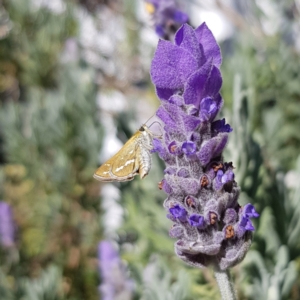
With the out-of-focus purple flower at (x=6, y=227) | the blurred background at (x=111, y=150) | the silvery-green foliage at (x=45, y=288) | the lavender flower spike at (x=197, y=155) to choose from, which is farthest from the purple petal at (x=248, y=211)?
the out-of-focus purple flower at (x=6, y=227)

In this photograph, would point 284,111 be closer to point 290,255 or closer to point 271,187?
point 271,187

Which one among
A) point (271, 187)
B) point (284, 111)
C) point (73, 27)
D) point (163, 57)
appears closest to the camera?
point (163, 57)

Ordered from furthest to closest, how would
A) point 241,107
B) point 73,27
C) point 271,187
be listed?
point 73,27, point 271,187, point 241,107

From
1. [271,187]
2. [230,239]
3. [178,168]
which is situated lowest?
[271,187]

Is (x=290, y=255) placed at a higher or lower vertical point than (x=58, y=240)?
lower

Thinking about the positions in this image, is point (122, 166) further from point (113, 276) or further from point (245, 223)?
point (113, 276)

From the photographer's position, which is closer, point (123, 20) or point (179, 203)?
point (179, 203)

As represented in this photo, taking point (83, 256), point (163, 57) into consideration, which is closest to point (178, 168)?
point (163, 57)
